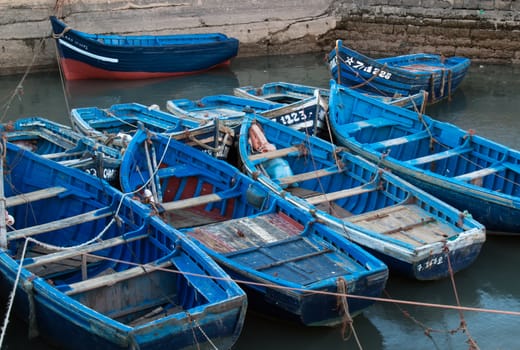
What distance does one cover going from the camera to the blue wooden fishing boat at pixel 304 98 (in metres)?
12.6

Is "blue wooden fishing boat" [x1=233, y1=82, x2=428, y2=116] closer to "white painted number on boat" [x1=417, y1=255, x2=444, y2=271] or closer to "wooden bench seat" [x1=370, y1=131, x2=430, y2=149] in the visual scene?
"wooden bench seat" [x1=370, y1=131, x2=430, y2=149]

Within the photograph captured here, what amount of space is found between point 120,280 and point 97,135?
16.9ft

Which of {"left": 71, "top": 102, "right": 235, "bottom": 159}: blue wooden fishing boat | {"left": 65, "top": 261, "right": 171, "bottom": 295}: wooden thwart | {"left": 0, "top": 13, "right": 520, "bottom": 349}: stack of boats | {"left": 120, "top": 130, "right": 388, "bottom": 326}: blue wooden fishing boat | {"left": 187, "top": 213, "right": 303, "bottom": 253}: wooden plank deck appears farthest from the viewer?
{"left": 71, "top": 102, "right": 235, "bottom": 159}: blue wooden fishing boat

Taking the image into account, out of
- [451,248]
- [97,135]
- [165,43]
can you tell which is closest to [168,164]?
[97,135]

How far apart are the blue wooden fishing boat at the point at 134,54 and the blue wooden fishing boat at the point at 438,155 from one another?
752 centimetres

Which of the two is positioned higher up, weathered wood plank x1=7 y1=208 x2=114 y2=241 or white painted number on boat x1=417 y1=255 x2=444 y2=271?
weathered wood plank x1=7 y1=208 x2=114 y2=241

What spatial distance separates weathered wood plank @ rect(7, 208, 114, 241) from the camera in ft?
27.5

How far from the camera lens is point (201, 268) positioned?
25.3 feet

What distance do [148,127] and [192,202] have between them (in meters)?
3.97

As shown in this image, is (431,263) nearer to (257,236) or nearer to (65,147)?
(257,236)

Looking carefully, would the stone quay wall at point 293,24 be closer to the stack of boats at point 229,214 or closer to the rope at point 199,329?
the stack of boats at point 229,214

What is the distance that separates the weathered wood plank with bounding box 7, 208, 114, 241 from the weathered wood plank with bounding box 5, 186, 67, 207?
22.6 inches

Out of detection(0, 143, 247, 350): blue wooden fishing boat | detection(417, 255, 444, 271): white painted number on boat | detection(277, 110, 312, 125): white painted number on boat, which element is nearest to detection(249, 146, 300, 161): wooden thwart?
detection(277, 110, 312, 125): white painted number on boat

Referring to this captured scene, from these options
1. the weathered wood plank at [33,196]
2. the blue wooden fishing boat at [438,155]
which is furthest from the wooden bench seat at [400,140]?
the weathered wood plank at [33,196]
